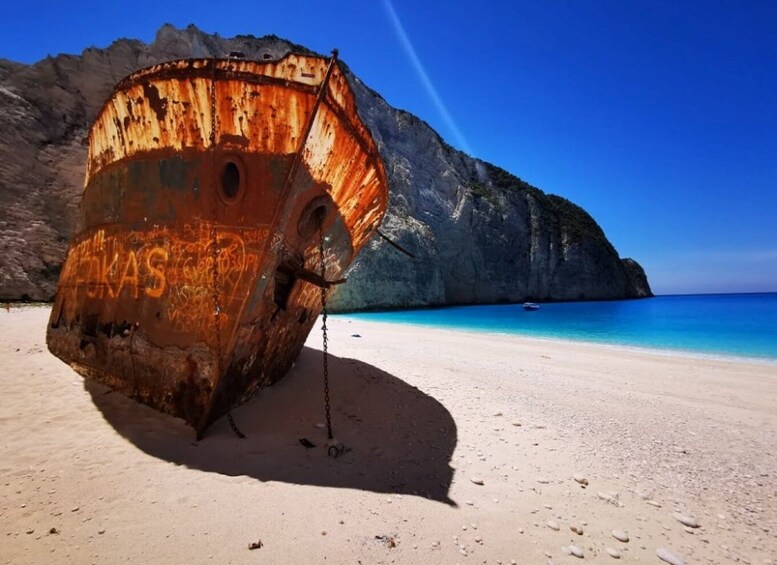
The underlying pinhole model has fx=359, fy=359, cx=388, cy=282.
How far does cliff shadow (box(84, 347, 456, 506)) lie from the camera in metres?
2.48

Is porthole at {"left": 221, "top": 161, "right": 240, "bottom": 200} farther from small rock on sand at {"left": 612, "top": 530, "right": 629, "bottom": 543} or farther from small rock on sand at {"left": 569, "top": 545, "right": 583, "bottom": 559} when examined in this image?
small rock on sand at {"left": 612, "top": 530, "right": 629, "bottom": 543}

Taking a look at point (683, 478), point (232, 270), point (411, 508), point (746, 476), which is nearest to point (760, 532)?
point (683, 478)

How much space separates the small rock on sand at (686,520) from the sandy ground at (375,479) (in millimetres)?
19

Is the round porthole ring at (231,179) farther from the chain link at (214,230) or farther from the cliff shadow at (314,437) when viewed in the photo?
the cliff shadow at (314,437)

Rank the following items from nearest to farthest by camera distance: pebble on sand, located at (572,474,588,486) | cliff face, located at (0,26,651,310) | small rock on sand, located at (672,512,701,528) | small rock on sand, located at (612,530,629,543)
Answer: small rock on sand, located at (612,530,629,543), small rock on sand, located at (672,512,701,528), pebble on sand, located at (572,474,588,486), cliff face, located at (0,26,651,310)

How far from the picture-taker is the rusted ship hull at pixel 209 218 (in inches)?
110

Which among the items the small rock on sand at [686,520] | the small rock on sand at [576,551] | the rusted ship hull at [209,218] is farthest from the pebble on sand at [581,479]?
the rusted ship hull at [209,218]

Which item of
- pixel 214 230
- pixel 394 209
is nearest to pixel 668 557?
pixel 214 230

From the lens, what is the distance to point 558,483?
2637 mm

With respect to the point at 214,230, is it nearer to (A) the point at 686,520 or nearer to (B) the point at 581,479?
(B) the point at 581,479

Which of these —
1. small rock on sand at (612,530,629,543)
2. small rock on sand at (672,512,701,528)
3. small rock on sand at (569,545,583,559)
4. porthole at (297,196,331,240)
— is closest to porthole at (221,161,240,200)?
porthole at (297,196,331,240)

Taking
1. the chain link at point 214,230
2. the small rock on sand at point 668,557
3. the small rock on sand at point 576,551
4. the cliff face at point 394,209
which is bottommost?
the small rock on sand at point 668,557

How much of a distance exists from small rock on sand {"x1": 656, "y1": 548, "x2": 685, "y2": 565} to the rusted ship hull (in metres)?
2.94

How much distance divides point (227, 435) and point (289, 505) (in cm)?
106
